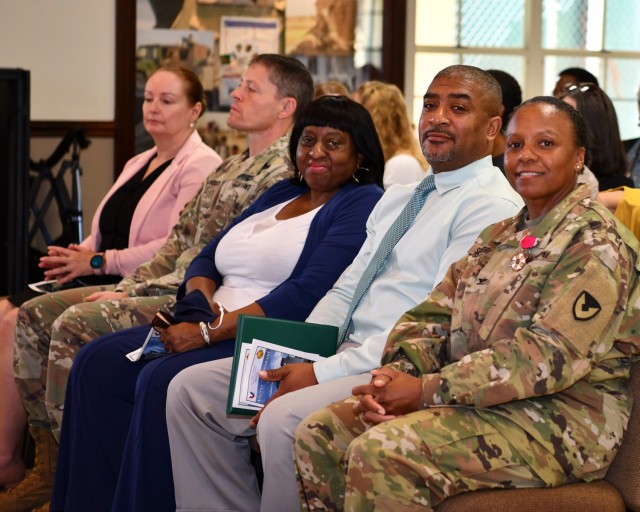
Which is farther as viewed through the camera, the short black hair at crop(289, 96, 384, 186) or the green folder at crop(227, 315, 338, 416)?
the short black hair at crop(289, 96, 384, 186)

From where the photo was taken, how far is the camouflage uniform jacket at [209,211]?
11.4 feet

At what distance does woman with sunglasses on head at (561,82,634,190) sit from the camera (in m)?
3.40

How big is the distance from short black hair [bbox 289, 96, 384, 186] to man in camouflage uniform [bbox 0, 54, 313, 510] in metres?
0.42

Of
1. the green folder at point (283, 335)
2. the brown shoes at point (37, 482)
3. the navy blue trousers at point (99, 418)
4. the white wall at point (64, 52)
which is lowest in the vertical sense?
the brown shoes at point (37, 482)

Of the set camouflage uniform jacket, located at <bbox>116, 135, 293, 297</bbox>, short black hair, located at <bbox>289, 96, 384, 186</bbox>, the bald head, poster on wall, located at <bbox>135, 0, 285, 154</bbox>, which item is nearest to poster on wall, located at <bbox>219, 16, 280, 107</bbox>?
poster on wall, located at <bbox>135, 0, 285, 154</bbox>

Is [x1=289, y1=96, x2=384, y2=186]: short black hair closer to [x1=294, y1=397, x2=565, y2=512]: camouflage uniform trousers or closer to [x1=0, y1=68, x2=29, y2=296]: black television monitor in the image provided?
[x1=294, y1=397, x2=565, y2=512]: camouflage uniform trousers

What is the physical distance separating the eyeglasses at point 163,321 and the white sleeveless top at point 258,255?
8.7 inches

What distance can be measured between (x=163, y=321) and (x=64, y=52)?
3.53 metres

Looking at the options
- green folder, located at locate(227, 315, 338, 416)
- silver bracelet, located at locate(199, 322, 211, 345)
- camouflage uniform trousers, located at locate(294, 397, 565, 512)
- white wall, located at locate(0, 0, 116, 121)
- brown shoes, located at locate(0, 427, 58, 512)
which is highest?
white wall, located at locate(0, 0, 116, 121)

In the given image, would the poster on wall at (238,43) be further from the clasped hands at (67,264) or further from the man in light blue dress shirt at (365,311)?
the man in light blue dress shirt at (365,311)

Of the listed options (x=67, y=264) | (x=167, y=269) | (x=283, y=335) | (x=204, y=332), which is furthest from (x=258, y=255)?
(x=67, y=264)

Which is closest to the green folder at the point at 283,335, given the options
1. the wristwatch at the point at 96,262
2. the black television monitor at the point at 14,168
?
the wristwatch at the point at 96,262

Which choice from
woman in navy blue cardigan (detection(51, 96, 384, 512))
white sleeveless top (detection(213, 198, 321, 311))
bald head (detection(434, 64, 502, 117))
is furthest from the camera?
white sleeveless top (detection(213, 198, 321, 311))

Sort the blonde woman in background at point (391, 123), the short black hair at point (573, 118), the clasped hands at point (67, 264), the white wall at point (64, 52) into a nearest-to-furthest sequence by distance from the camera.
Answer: the short black hair at point (573, 118)
the clasped hands at point (67, 264)
the blonde woman in background at point (391, 123)
the white wall at point (64, 52)
